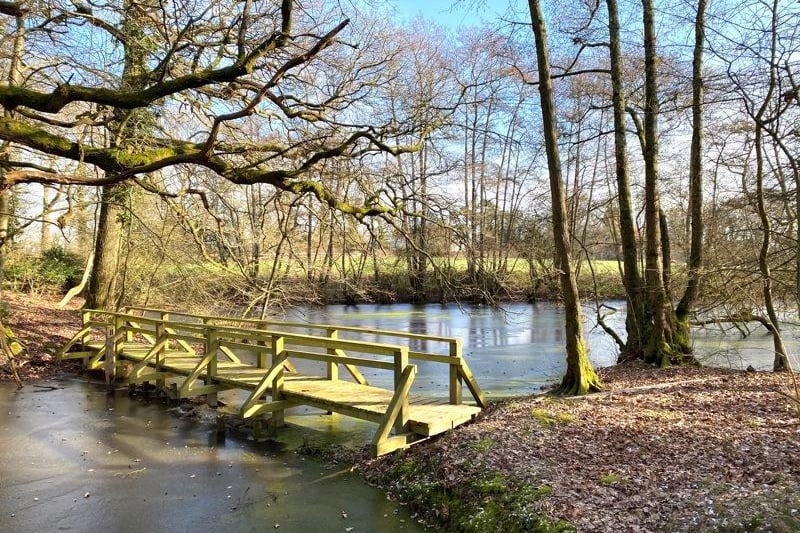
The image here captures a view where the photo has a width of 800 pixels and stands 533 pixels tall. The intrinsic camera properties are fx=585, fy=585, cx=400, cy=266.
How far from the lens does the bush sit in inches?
709

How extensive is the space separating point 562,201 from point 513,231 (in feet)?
A: 71.5

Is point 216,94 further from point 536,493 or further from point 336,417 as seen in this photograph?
point 536,493

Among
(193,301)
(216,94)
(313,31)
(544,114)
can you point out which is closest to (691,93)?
(544,114)

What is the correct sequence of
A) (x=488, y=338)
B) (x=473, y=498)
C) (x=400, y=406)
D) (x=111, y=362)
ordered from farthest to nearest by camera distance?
1. (x=488, y=338)
2. (x=111, y=362)
3. (x=400, y=406)
4. (x=473, y=498)

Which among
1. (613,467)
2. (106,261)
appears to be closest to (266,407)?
(613,467)

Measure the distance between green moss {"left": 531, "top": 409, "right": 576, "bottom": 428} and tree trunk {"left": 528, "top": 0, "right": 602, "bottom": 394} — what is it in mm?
1313

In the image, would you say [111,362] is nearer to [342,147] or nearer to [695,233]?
[342,147]

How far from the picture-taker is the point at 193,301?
48.4 feet

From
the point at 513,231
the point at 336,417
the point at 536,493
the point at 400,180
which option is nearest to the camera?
the point at 536,493

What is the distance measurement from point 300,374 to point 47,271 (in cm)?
1437

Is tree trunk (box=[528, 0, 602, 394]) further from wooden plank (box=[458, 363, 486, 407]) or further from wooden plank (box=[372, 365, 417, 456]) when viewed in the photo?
wooden plank (box=[372, 365, 417, 456])

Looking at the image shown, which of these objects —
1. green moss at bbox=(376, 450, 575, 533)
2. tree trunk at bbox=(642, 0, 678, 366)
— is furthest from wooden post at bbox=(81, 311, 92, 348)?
tree trunk at bbox=(642, 0, 678, 366)

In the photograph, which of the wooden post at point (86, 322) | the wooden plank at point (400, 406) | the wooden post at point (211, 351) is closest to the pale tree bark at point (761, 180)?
the wooden plank at point (400, 406)

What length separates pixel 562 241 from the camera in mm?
7895
